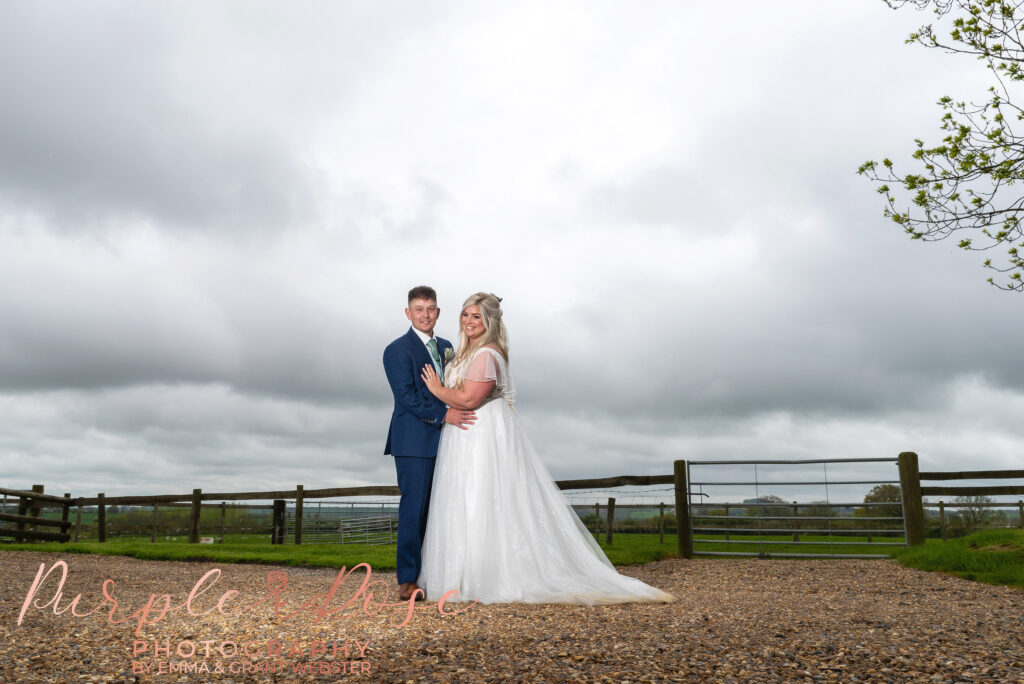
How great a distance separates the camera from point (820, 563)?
1023 centimetres

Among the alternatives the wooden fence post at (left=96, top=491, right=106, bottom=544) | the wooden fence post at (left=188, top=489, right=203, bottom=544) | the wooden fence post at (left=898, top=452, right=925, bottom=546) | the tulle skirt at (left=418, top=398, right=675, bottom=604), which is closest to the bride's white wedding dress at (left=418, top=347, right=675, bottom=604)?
the tulle skirt at (left=418, top=398, right=675, bottom=604)

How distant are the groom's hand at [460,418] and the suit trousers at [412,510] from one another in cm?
36

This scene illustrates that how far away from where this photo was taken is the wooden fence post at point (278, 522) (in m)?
15.3

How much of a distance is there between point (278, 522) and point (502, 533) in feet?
37.7

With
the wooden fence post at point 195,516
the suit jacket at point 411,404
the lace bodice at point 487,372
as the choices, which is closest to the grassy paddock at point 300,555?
the wooden fence post at point 195,516

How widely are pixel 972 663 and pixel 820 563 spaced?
722cm

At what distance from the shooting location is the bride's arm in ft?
17.5

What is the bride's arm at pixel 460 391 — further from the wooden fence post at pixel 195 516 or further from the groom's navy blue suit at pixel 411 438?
the wooden fence post at pixel 195 516

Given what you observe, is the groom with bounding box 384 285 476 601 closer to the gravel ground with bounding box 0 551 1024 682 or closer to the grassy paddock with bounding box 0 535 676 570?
the gravel ground with bounding box 0 551 1024 682

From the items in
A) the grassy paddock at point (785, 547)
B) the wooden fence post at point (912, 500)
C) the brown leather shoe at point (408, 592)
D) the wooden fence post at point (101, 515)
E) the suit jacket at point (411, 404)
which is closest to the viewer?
the brown leather shoe at point (408, 592)

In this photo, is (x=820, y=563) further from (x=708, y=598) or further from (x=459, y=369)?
(x=459, y=369)

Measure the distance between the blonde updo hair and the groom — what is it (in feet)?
0.84

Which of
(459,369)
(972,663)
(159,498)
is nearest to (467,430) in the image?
(459,369)

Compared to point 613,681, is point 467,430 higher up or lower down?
higher up
